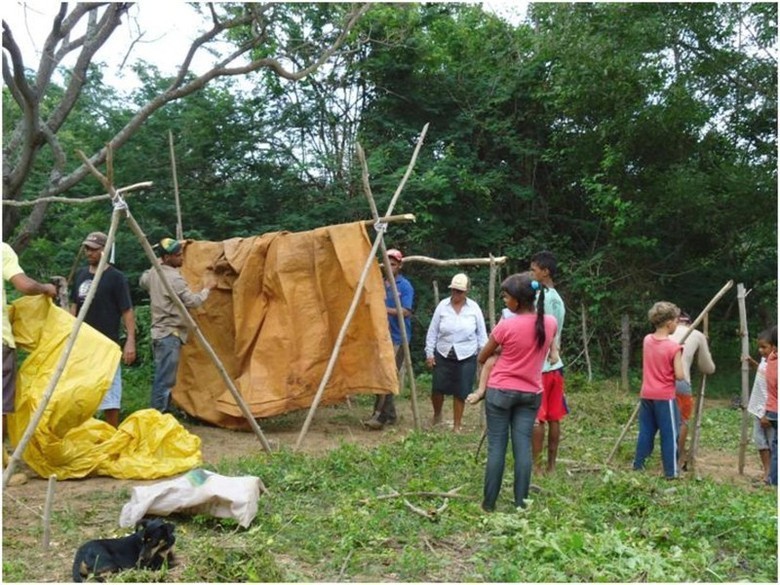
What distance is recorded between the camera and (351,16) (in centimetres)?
944

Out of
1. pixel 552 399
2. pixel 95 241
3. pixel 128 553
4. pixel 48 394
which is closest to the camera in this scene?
pixel 128 553

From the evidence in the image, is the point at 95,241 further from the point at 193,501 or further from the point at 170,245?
the point at 193,501

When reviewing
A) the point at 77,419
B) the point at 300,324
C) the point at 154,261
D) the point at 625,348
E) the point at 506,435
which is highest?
the point at 154,261

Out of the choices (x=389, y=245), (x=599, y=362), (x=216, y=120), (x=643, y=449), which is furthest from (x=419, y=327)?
(x=643, y=449)

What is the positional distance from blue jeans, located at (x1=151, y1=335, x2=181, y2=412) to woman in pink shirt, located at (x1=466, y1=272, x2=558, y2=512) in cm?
335

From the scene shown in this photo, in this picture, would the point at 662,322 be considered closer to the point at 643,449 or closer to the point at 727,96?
the point at 643,449

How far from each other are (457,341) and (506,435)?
303 cm

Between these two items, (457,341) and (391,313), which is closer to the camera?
(457,341)

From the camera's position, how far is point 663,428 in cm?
615

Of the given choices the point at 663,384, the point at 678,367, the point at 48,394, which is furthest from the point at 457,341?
the point at 48,394

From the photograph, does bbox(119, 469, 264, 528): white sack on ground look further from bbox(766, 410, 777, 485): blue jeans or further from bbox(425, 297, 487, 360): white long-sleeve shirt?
bbox(766, 410, 777, 485): blue jeans

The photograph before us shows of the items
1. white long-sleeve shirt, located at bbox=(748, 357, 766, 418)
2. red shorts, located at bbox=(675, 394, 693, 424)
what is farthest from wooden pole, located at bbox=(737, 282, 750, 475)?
red shorts, located at bbox=(675, 394, 693, 424)

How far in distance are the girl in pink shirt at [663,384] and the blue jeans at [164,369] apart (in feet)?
12.9

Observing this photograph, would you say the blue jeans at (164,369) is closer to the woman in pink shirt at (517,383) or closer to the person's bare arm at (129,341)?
the person's bare arm at (129,341)
